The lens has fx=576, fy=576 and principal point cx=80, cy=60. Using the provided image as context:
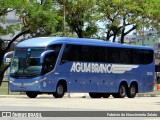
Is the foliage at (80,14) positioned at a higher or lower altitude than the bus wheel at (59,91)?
higher

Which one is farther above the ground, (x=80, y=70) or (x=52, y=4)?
(x=52, y=4)

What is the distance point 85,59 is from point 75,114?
50.0 ft

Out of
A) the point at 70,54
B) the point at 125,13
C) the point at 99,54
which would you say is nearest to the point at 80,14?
the point at 125,13

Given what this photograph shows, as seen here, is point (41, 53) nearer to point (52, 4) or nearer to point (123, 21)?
point (52, 4)

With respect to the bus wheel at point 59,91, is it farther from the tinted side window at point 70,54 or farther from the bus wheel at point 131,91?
the bus wheel at point 131,91

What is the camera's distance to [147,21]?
2338 inches

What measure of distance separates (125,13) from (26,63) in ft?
87.3

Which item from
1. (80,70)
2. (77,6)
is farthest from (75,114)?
(77,6)

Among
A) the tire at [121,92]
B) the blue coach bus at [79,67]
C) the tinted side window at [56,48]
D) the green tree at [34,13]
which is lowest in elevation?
the tire at [121,92]

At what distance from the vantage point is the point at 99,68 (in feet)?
115

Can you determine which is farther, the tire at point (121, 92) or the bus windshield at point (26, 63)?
the tire at point (121, 92)

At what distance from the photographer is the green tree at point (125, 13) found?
187ft

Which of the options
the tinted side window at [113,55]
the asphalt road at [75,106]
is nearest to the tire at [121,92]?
the tinted side window at [113,55]

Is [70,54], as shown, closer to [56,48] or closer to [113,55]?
[56,48]
